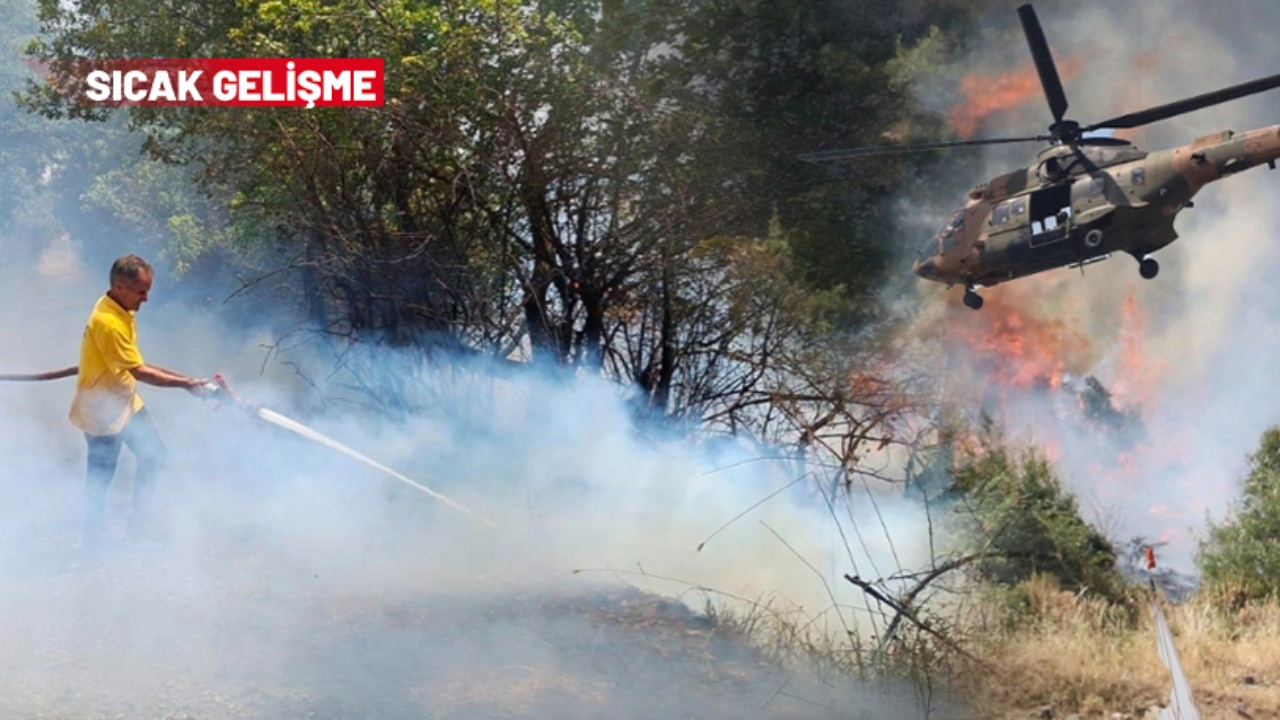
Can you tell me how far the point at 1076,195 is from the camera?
1306 centimetres

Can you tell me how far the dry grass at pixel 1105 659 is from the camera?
7102mm

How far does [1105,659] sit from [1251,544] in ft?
13.6

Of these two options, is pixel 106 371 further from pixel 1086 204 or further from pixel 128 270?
pixel 1086 204

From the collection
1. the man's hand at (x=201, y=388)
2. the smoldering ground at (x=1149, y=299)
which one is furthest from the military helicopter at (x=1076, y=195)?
the man's hand at (x=201, y=388)

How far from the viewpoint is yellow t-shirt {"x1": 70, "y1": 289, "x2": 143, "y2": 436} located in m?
7.62

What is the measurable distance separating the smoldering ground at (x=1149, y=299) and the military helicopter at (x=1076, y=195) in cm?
319

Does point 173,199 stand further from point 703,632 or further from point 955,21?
point 703,632

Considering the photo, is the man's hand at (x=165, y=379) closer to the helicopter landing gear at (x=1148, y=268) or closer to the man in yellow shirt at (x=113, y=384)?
the man in yellow shirt at (x=113, y=384)

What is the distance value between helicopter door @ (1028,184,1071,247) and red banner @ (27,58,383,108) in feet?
22.3

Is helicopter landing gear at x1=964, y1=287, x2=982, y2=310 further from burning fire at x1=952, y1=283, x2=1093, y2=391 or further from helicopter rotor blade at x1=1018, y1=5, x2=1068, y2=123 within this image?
burning fire at x1=952, y1=283, x2=1093, y2=391

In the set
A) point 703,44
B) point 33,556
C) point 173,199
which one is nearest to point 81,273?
point 173,199

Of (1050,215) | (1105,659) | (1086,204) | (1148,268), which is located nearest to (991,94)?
(1050,215)

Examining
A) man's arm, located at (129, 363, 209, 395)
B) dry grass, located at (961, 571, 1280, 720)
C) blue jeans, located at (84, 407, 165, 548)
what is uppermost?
man's arm, located at (129, 363, 209, 395)

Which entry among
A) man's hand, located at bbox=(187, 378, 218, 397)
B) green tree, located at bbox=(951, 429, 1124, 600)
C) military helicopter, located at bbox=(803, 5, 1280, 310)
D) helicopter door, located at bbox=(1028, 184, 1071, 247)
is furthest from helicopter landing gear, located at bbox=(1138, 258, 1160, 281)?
man's hand, located at bbox=(187, 378, 218, 397)
